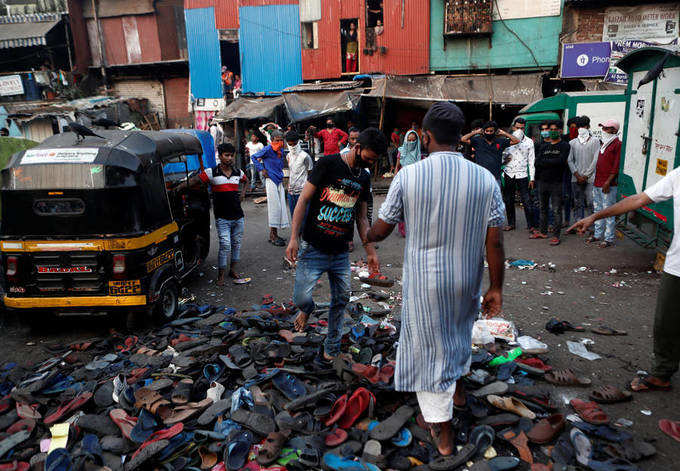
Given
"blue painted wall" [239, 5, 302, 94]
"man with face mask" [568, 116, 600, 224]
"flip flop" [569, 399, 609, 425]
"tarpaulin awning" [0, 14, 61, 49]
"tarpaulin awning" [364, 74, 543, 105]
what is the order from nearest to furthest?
"flip flop" [569, 399, 609, 425]
"man with face mask" [568, 116, 600, 224]
"tarpaulin awning" [364, 74, 543, 105]
"blue painted wall" [239, 5, 302, 94]
"tarpaulin awning" [0, 14, 61, 49]

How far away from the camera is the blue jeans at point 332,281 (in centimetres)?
394

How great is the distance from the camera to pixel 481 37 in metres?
17.5

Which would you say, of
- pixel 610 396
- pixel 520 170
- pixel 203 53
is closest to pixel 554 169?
pixel 520 170

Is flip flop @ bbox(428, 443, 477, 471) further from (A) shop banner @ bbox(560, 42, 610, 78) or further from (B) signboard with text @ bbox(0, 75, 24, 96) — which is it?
(B) signboard with text @ bbox(0, 75, 24, 96)

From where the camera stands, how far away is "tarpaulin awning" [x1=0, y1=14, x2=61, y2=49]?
70.8 feet

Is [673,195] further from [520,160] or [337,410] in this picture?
[520,160]

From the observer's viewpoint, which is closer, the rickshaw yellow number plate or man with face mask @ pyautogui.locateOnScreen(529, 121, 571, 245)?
the rickshaw yellow number plate

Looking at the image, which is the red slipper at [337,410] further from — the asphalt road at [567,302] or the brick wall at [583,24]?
the brick wall at [583,24]

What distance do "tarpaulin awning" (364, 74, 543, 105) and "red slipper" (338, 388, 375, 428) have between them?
43.7 ft

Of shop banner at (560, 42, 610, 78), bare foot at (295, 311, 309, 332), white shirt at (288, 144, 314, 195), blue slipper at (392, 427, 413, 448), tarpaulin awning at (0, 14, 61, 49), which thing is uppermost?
tarpaulin awning at (0, 14, 61, 49)

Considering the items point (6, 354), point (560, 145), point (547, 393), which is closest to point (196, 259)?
point (6, 354)

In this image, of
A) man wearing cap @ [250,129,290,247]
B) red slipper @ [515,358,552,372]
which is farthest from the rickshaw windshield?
red slipper @ [515,358,552,372]

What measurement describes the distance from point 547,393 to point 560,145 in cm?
576

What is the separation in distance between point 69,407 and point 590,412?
12.4 ft
